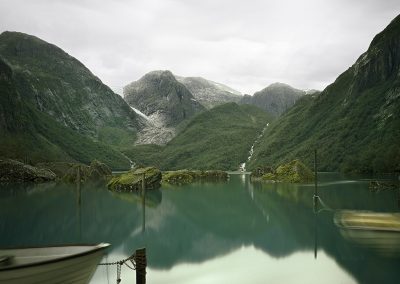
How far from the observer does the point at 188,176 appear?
146 m

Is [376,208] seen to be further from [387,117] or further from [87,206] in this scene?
[387,117]

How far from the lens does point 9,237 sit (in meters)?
40.9

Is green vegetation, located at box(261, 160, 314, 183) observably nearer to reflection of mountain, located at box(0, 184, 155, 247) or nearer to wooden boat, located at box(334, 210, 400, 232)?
reflection of mountain, located at box(0, 184, 155, 247)

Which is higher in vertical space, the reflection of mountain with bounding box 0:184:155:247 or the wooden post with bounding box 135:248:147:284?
the wooden post with bounding box 135:248:147:284

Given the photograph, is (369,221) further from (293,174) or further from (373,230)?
(293,174)

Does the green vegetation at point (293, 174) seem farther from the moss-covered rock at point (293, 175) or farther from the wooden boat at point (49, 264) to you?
the wooden boat at point (49, 264)

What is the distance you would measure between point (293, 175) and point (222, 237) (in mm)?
86135

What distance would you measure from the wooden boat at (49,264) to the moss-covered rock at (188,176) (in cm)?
11505

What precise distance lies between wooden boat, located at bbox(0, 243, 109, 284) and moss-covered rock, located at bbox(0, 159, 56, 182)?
12389 centimetres

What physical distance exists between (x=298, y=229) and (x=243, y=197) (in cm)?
3838

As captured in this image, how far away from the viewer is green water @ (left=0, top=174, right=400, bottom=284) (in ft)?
94.9

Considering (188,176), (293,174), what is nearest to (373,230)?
(293,174)

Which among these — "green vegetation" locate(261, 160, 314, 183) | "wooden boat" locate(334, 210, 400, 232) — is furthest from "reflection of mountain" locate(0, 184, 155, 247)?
"green vegetation" locate(261, 160, 314, 183)

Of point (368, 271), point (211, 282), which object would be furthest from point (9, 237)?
point (368, 271)
